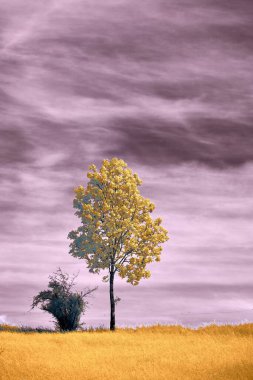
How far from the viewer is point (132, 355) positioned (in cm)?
3391

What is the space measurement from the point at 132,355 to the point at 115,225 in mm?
18583

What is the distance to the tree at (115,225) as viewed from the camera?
5078 centimetres

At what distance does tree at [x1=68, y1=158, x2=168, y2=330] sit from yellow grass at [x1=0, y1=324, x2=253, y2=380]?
8.07 meters

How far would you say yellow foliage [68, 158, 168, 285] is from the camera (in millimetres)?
50812

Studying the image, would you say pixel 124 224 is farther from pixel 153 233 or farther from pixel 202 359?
pixel 202 359

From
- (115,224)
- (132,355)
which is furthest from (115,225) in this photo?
(132,355)

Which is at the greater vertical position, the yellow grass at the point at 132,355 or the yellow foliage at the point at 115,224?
the yellow foliage at the point at 115,224

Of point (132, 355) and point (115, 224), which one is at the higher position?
point (115, 224)

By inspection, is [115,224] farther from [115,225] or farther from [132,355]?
[132,355]

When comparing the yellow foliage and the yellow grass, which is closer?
the yellow grass

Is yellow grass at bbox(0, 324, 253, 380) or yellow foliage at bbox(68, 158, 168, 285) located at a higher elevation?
yellow foliage at bbox(68, 158, 168, 285)

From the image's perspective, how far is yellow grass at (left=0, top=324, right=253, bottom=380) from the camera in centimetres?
2888

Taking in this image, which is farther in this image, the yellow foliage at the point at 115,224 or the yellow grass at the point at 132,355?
the yellow foliage at the point at 115,224

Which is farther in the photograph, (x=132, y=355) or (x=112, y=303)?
(x=112, y=303)
